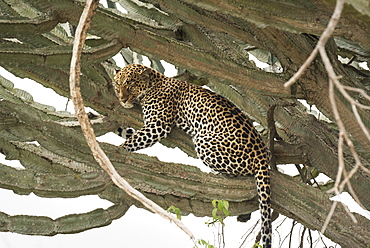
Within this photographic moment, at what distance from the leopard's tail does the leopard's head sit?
2.79 feet

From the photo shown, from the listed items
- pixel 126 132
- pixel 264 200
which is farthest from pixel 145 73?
pixel 264 200

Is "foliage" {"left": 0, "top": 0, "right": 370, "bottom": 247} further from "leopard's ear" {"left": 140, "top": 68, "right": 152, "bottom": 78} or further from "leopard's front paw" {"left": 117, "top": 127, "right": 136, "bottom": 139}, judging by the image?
"leopard's ear" {"left": 140, "top": 68, "right": 152, "bottom": 78}

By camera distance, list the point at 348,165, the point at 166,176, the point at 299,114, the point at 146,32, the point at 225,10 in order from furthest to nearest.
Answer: the point at 299,114 → the point at 348,165 → the point at 166,176 → the point at 146,32 → the point at 225,10

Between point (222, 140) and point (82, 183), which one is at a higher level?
point (222, 140)

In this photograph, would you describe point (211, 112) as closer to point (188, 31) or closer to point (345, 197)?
point (188, 31)

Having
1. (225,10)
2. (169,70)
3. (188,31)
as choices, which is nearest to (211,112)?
(188,31)

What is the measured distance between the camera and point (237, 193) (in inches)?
147

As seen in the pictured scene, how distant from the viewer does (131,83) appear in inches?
162

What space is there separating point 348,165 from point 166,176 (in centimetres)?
100

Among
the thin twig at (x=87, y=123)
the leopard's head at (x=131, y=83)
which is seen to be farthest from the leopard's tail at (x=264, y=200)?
the thin twig at (x=87, y=123)

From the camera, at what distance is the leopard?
12.4ft

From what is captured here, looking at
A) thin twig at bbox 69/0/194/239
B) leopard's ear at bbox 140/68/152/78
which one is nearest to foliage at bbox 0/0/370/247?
leopard's ear at bbox 140/68/152/78

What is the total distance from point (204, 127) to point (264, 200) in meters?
0.53

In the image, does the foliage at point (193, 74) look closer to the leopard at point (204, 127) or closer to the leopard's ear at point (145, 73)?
the leopard at point (204, 127)
